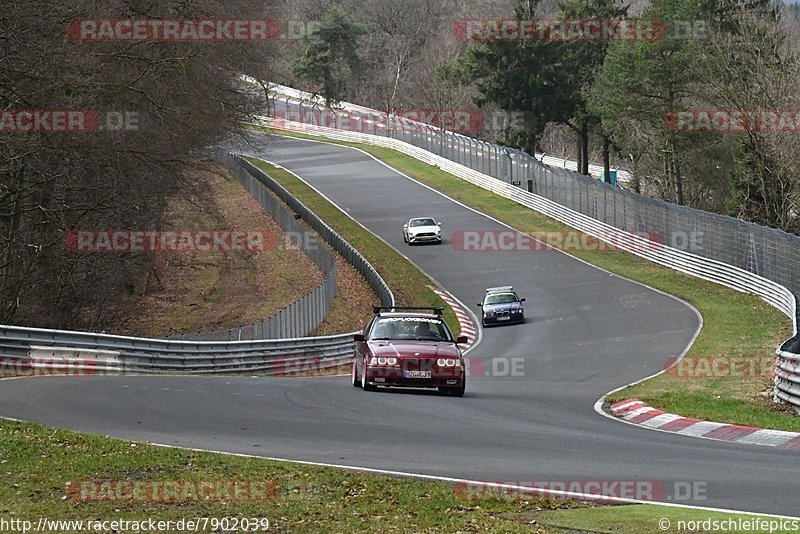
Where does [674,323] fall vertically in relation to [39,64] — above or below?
below

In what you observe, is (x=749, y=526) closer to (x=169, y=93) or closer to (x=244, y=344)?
(x=244, y=344)

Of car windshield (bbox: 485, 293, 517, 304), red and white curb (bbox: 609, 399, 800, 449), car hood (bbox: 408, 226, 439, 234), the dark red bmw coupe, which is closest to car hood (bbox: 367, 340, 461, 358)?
the dark red bmw coupe

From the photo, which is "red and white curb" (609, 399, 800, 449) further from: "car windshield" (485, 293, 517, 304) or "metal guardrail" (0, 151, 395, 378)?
"car windshield" (485, 293, 517, 304)

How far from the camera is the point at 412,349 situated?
20125 mm

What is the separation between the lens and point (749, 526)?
9.05 m

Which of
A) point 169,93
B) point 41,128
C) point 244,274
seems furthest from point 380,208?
point 41,128

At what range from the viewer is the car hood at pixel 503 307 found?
40875 millimetres

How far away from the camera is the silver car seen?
5791 cm

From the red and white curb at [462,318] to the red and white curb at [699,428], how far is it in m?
16.5

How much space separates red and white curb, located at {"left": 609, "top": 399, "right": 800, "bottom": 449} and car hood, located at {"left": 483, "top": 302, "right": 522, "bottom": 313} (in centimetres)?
2052

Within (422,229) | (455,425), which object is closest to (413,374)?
(455,425)

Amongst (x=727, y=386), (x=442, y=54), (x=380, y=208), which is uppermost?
(x=442, y=54)

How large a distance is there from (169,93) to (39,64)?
6.05m

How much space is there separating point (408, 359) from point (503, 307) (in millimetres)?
21258
